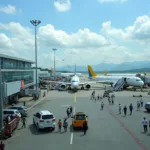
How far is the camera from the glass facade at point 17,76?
3575 cm

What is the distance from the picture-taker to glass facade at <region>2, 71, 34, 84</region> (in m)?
35.8

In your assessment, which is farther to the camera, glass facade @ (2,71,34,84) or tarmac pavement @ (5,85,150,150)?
glass facade @ (2,71,34,84)

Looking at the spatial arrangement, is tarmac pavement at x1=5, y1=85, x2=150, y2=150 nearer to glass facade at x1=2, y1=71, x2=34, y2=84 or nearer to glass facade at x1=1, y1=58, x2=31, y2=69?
glass facade at x1=2, y1=71, x2=34, y2=84

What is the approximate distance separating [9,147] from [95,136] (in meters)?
7.20

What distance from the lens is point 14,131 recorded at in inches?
808

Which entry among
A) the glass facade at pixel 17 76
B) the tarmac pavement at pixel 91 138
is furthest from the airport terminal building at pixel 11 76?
the tarmac pavement at pixel 91 138

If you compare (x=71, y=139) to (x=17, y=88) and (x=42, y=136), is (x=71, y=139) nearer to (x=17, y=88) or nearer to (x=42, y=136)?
(x=42, y=136)

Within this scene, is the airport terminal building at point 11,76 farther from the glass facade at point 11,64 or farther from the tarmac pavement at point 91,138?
the tarmac pavement at point 91,138

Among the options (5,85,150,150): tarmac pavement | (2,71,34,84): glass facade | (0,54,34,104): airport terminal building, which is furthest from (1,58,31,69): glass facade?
(5,85,150,150): tarmac pavement

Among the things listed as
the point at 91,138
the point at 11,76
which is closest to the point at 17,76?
the point at 11,76

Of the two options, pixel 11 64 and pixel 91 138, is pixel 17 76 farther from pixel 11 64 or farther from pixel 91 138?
pixel 91 138

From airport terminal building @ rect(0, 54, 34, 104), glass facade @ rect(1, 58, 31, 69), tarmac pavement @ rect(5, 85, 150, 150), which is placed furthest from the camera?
glass facade @ rect(1, 58, 31, 69)

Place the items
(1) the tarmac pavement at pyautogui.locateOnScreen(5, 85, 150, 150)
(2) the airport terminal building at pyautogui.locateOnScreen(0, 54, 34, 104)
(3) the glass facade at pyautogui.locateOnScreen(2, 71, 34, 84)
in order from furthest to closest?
(3) the glass facade at pyautogui.locateOnScreen(2, 71, 34, 84)
(2) the airport terminal building at pyautogui.locateOnScreen(0, 54, 34, 104)
(1) the tarmac pavement at pyautogui.locateOnScreen(5, 85, 150, 150)

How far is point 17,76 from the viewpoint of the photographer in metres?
43.2
